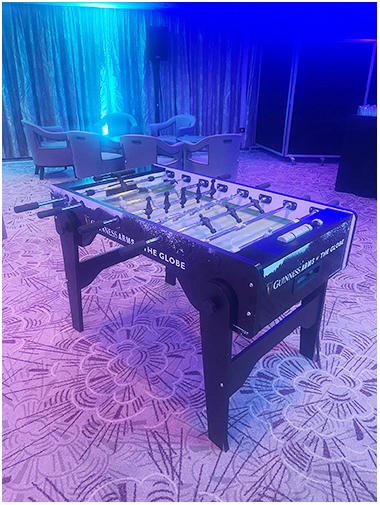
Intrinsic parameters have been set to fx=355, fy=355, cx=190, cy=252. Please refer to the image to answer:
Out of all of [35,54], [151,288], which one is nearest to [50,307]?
[151,288]

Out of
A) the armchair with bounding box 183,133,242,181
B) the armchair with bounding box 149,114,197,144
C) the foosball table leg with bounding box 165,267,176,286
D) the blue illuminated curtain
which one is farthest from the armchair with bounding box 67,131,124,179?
the foosball table leg with bounding box 165,267,176,286

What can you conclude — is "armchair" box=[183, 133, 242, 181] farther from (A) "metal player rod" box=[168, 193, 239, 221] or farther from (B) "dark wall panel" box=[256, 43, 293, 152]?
(B) "dark wall panel" box=[256, 43, 293, 152]

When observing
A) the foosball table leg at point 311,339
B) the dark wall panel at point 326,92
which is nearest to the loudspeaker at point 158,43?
the dark wall panel at point 326,92

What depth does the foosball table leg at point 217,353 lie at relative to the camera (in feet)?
3.93

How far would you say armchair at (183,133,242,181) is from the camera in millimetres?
4094

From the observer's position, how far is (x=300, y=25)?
621 cm

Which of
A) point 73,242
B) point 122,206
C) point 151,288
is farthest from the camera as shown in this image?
point 151,288

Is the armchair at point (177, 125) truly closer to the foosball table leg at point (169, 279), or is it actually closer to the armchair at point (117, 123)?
the armchair at point (117, 123)

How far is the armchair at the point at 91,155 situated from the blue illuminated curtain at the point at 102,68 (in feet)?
7.29

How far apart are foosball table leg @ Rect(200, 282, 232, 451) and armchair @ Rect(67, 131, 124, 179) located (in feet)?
11.9

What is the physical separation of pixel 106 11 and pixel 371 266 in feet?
19.9

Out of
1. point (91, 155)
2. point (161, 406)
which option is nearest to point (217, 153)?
point (91, 155)

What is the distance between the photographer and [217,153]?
13.7 feet

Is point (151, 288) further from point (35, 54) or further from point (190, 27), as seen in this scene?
point (190, 27)
